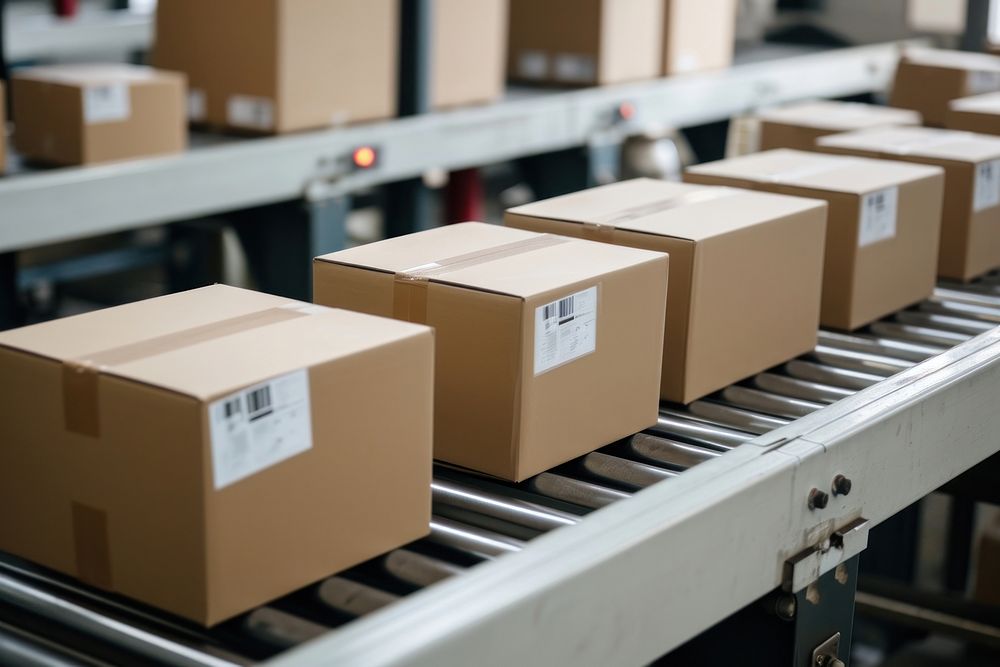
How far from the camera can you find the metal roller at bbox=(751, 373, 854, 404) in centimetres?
170

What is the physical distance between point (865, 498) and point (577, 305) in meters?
0.40

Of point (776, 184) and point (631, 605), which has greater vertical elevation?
point (776, 184)

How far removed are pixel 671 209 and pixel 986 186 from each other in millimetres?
761

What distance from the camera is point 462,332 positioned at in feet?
4.51

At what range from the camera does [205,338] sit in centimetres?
122

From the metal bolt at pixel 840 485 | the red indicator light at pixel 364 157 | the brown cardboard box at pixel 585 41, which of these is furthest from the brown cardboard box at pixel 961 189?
the brown cardboard box at pixel 585 41

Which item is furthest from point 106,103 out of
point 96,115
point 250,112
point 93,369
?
point 93,369

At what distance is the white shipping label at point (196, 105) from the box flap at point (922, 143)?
5.60 feet

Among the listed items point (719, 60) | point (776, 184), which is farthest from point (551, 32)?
point (776, 184)

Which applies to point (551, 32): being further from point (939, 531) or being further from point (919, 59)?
Answer: point (939, 531)

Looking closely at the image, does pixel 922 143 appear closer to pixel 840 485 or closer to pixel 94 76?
pixel 840 485

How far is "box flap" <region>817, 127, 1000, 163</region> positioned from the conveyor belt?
1.41 ft

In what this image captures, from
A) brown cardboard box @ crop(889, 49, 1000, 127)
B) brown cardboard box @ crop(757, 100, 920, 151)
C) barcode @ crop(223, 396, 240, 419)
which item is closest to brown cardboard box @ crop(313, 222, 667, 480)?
barcode @ crop(223, 396, 240, 419)

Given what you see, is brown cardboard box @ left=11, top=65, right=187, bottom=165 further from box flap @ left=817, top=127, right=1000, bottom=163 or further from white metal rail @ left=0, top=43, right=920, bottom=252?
box flap @ left=817, top=127, right=1000, bottom=163
